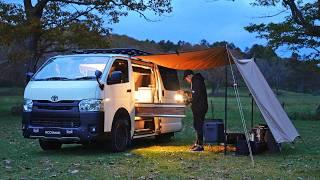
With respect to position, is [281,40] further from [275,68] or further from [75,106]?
[275,68]

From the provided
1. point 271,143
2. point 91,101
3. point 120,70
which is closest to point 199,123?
point 271,143

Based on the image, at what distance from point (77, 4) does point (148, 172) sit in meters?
23.2

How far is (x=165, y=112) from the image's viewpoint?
1458cm

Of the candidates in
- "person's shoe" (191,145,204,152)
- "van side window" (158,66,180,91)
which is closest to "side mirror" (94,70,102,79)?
"person's shoe" (191,145,204,152)

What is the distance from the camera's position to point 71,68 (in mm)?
12836

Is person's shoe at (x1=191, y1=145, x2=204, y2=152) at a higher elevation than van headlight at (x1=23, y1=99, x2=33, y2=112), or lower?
lower

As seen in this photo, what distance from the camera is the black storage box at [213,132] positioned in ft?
43.6

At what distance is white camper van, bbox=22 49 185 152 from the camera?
12.0 m

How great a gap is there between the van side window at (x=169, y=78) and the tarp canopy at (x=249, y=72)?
1.30 feet

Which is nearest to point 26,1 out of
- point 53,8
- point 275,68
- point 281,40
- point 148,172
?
point 53,8

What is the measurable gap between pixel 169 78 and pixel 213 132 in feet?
9.80

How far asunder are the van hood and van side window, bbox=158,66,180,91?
3536mm

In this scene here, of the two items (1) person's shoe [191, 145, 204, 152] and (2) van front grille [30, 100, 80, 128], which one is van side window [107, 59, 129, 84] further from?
(1) person's shoe [191, 145, 204, 152]

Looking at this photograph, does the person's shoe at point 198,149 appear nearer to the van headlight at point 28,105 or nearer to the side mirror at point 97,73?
the side mirror at point 97,73
